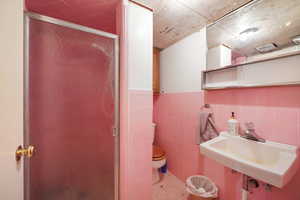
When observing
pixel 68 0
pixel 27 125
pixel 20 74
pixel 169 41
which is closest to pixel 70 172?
pixel 27 125

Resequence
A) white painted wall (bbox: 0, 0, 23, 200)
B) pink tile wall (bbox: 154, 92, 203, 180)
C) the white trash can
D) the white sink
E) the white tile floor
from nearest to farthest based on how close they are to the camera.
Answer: white painted wall (bbox: 0, 0, 23, 200)
the white sink
the white trash can
the white tile floor
pink tile wall (bbox: 154, 92, 203, 180)

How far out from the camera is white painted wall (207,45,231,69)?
118 cm

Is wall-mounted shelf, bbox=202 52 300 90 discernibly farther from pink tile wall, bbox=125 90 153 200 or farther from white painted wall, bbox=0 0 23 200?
white painted wall, bbox=0 0 23 200

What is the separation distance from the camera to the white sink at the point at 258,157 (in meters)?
0.61

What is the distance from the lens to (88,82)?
1.15 meters

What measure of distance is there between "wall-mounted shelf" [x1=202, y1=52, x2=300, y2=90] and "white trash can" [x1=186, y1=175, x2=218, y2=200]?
3.37 ft

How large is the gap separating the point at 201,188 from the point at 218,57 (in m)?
1.43

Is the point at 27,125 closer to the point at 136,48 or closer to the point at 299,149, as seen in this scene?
the point at 136,48

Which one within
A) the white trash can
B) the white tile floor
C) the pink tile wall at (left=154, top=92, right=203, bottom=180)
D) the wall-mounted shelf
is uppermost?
the wall-mounted shelf

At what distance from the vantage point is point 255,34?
40.1 inches

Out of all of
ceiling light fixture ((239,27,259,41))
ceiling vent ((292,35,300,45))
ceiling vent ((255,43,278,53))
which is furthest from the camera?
ceiling light fixture ((239,27,259,41))

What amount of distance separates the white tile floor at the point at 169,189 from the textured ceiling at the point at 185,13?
1962 mm

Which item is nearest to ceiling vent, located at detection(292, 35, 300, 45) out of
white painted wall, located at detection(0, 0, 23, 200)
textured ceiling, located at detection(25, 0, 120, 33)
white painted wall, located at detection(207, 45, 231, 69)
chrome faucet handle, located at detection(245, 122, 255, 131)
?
white painted wall, located at detection(207, 45, 231, 69)

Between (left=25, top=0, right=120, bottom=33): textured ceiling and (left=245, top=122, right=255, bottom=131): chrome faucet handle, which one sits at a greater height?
(left=25, top=0, right=120, bottom=33): textured ceiling
